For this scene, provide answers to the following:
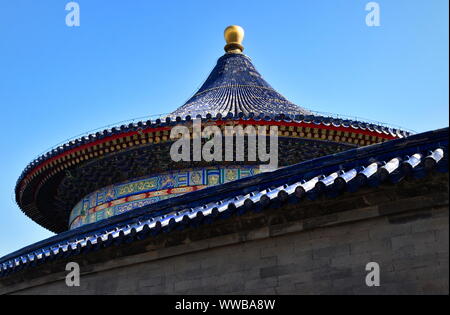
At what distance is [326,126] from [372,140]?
898 mm

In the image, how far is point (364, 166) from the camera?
6.34 meters

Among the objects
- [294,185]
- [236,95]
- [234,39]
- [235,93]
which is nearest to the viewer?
[294,185]

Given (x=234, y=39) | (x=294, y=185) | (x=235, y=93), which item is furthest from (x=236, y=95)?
(x=294, y=185)

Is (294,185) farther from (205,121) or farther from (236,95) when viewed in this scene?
(236,95)

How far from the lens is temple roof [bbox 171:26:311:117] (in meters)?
12.9

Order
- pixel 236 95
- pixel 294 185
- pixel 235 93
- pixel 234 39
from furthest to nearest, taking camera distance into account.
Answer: pixel 234 39
pixel 235 93
pixel 236 95
pixel 294 185

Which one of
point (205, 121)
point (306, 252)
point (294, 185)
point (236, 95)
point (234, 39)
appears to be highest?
point (234, 39)

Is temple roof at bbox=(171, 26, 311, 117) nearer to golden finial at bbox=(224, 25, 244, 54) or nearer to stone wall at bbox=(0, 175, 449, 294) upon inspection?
golden finial at bbox=(224, 25, 244, 54)

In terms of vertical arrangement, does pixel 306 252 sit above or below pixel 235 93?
below

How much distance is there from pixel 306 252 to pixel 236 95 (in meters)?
7.64

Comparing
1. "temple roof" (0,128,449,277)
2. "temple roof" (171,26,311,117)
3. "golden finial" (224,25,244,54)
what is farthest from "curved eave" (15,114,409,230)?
"golden finial" (224,25,244,54)

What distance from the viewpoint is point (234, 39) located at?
15578 mm
